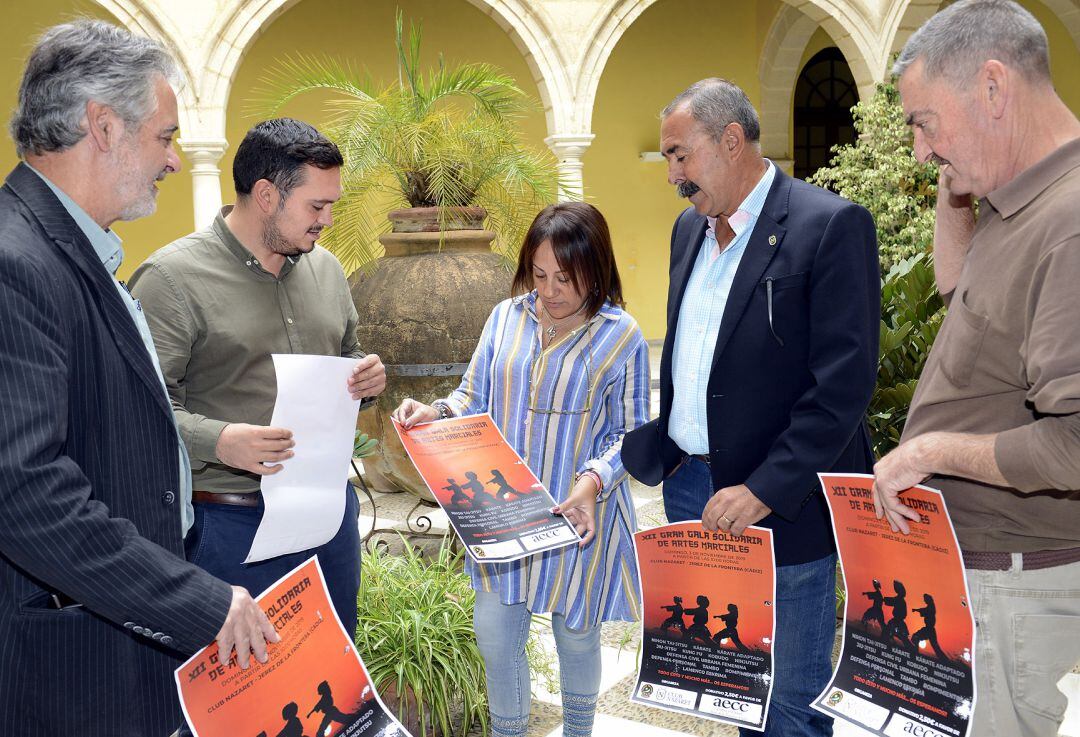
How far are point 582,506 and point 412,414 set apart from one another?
449 millimetres

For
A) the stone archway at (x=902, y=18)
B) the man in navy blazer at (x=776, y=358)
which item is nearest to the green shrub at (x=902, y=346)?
the man in navy blazer at (x=776, y=358)

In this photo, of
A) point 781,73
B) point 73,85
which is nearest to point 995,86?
point 73,85

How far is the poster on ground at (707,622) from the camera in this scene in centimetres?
181

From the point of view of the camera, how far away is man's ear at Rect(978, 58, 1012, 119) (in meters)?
1.44

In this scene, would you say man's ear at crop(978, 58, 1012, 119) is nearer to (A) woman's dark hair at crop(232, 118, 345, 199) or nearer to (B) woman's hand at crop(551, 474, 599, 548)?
(B) woman's hand at crop(551, 474, 599, 548)

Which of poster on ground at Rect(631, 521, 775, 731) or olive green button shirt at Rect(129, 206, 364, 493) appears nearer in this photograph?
poster on ground at Rect(631, 521, 775, 731)

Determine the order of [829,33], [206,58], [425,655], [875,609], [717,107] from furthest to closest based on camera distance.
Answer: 1. [829,33]
2. [206,58]
3. [425,655]
4. [717,107]
5. [875,609]

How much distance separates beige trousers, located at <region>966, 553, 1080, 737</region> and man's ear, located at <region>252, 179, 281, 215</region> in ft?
5.16

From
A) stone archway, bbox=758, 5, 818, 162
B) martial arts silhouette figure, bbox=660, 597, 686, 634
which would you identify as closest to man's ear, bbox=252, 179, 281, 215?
martial arts silhouette figure, bbox=660, 597, 686, 634

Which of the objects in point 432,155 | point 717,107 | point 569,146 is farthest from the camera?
point 569,146

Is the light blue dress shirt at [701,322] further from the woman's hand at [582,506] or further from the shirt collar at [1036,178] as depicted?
the shirt collar at [1036,178]

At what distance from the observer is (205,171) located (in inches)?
365

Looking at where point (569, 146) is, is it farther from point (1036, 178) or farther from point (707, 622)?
point (1036, 178)

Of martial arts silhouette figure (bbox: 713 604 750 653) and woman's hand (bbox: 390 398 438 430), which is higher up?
woman's hand (bbox: 390 398 438 430)
